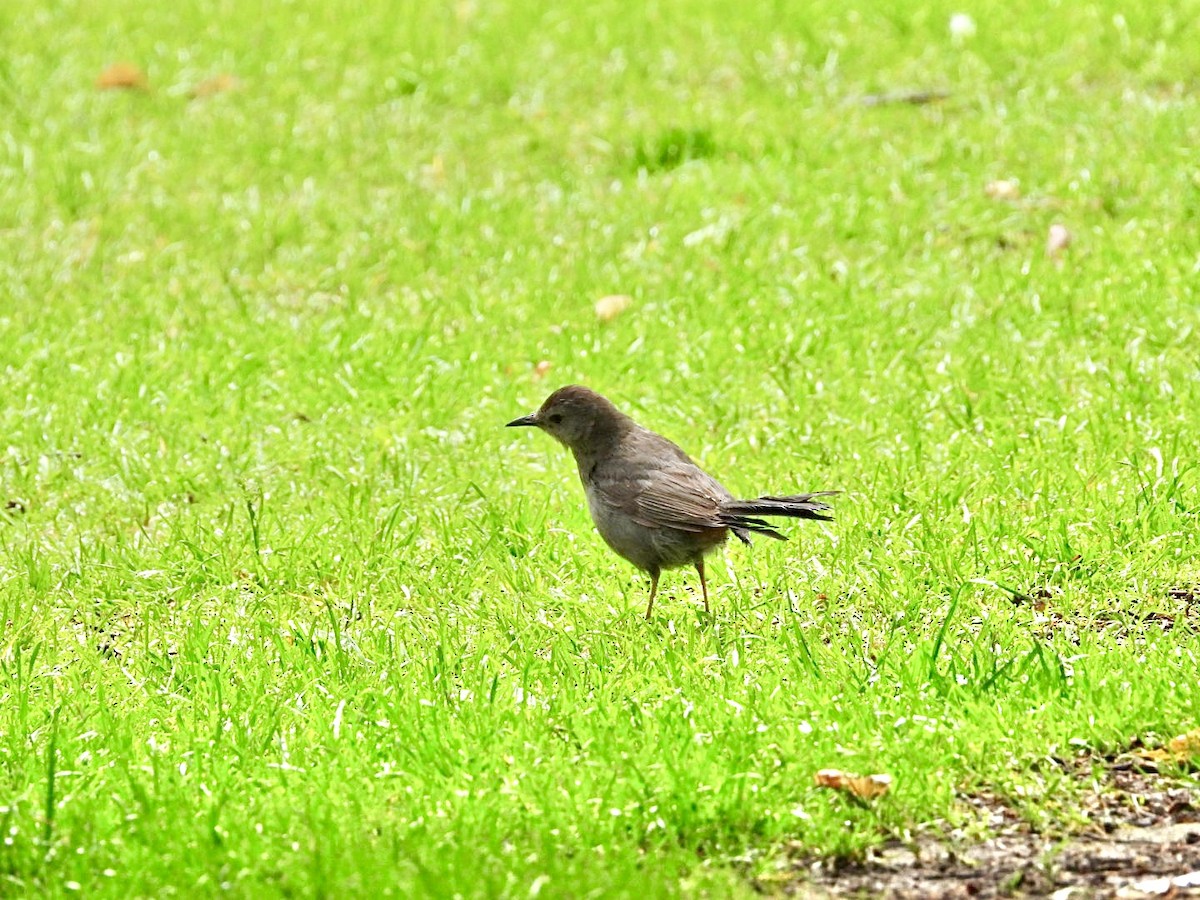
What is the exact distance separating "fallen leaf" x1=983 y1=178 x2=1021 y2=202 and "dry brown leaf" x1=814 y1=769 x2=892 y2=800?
17.3 feet

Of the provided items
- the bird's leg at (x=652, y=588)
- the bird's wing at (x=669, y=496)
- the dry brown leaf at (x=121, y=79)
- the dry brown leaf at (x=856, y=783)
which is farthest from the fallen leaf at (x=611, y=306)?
the dry brown leaf at (x=121, y=79)

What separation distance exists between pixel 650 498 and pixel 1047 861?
2021mm

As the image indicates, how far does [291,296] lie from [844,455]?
10.8ft

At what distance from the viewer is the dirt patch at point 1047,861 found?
12.3 ft

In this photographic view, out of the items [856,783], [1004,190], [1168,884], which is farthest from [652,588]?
[1004,190]

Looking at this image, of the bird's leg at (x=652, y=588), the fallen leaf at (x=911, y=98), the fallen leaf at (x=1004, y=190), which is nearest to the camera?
the bird's leg at (x=652, y=588)

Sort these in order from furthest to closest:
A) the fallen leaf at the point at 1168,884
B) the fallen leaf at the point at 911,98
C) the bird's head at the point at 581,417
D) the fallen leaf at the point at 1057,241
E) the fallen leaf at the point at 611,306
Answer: the fallen leaf at the point at 911,98, the fallen leaf at the point at 1057,241, the fallen leaf at the point at 611,306, the bird's head at the point at 581,417, the fallen leaf at the point at 1168,884

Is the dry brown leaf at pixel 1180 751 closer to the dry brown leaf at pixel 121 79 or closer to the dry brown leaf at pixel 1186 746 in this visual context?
the dry brown leaf at pixel 1186 746

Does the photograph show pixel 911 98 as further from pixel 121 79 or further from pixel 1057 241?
pixel 121 79

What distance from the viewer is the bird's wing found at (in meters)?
5.43

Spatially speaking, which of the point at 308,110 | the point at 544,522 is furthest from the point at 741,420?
the point at 308,110

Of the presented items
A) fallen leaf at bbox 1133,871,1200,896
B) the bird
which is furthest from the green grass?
fallen leaf at bbox 1133,871,1200,896

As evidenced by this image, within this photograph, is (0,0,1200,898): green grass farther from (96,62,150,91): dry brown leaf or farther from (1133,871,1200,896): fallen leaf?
(1133,871,1200,896): fallen leaf

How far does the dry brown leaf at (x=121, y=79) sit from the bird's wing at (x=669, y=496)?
679 cm
